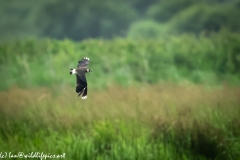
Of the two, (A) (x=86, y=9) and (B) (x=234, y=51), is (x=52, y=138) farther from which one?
(B) (x=234, y=51)

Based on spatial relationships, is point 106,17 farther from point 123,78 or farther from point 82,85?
point 82,85

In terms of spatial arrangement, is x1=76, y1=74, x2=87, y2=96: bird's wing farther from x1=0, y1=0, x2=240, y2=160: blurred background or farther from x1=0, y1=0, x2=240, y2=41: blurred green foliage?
x1=0, y1=0, x2=240, y2=41: blurred green foliage

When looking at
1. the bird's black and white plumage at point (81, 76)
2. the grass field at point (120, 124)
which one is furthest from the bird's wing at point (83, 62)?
the grass field at point (120, 124)

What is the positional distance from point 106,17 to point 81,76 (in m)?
0.47

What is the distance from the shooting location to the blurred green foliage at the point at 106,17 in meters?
1.67

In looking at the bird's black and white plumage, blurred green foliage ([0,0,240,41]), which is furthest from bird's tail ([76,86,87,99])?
blurred green foliage ([0,0,240,41])

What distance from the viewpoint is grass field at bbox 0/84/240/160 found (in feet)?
4.49

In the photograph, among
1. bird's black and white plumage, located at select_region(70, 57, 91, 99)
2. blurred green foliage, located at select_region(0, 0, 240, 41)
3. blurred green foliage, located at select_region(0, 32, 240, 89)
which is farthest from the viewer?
blurred green foliage, located at select_region(0, 0, 240, 41)

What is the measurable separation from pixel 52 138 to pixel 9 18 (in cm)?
62

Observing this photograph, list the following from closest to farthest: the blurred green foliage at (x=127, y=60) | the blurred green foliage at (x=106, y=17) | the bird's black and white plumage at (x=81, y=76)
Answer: the bird's black and white plumage at (x=81, y=76)
the blurred green foliage at (x=127, y=60)
the blurred green foliage at (x=106, y=17)

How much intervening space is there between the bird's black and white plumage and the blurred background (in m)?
0.07

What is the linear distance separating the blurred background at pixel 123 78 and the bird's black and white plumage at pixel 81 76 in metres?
0.07

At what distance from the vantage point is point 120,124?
1.46 m

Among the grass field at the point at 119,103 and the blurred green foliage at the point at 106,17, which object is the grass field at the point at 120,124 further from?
the blurred green foliage at the point at 106,17
